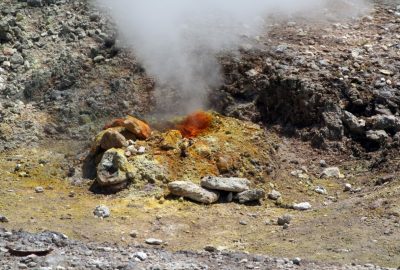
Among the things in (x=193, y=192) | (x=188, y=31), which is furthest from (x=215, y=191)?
(x=188, y=31)

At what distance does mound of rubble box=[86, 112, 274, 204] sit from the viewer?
8445 mm

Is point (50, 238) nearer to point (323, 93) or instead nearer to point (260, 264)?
point (260, 264)

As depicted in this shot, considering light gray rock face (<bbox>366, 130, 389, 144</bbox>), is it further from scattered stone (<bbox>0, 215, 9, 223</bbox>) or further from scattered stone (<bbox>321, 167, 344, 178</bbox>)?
scattered stone (<bbox>0, 215, 9, 223</bbox>)

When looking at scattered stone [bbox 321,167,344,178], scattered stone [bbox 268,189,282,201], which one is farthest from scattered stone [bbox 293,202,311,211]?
scattered stone [bbox 321,167,344,178]

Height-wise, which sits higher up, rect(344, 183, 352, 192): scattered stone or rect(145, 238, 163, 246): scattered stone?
rect(344, 183, 352, 192): scattered stone

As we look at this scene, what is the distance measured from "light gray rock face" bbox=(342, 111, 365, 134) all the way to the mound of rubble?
114 centimetres

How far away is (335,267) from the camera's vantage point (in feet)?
20.8

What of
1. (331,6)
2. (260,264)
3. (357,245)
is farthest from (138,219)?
(331,6)

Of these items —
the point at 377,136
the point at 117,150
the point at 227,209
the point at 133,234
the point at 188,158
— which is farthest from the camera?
the point at 377,136

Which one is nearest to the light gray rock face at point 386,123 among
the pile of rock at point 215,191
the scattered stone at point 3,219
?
the pile of rock at point 215,191

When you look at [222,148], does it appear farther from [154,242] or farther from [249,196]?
[154,242]

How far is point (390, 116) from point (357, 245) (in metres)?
3.47

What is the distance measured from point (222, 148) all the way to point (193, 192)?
108cm

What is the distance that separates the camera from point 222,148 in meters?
9.20
